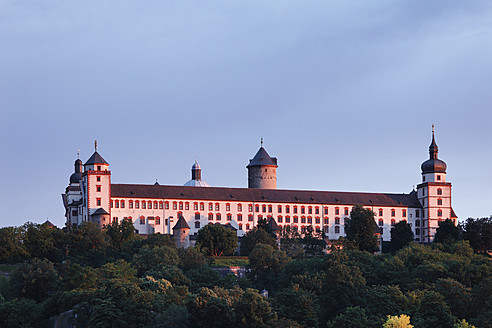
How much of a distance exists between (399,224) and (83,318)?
206 feet

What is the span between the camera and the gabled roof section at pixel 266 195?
137 meters

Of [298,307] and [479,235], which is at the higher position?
[479,235]

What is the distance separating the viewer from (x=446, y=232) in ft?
442

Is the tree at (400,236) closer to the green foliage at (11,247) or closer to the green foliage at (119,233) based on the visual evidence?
the green foliage at (119,233)

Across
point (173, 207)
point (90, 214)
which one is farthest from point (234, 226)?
point (90, 214)

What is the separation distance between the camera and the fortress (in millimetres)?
134125

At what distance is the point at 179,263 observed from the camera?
110 metres

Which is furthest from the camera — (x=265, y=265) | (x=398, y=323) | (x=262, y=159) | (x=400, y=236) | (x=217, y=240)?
(x=262, y=159)

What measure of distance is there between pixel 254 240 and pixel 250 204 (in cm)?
1616

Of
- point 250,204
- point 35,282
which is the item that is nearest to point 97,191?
point 250,204

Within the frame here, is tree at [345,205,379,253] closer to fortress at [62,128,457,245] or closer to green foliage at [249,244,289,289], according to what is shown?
fortress at [62,128,457,245]

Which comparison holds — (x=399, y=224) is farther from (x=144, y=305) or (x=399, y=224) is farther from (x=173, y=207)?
(x=144, y=305)

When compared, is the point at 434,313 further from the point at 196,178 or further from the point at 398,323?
the point at 196,178

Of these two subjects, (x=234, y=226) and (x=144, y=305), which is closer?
(x=144, y=305)
